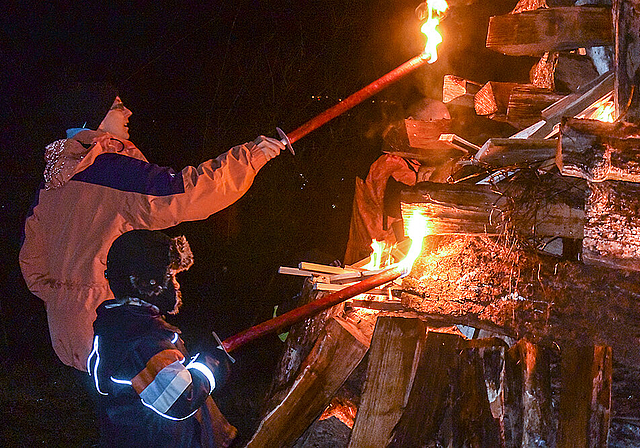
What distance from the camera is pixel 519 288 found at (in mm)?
3264

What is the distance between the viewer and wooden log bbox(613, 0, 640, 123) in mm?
2648

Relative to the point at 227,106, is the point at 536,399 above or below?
below

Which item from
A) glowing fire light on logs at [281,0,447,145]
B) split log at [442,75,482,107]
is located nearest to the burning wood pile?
split log at [442,75,482,107]

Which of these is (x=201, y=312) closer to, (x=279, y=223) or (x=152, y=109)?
(x=279, y=223)

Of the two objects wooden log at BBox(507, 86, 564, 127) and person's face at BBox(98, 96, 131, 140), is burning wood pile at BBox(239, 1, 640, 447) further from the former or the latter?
person's face at BBox(98, 96, 131, 140)

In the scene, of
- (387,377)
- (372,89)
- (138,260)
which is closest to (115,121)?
(138,260)

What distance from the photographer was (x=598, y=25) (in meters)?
3.17

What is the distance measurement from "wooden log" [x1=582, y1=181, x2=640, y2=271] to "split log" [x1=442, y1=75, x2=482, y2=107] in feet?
5.77

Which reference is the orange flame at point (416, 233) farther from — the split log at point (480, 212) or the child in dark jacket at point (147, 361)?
the child in dark jacket at point (147, 361)

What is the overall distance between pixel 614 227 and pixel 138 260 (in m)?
2.86

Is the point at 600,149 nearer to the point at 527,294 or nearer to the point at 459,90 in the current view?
the point at 527,294

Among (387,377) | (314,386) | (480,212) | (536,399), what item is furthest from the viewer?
(314,386)

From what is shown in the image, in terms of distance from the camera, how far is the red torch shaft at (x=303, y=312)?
3152mm

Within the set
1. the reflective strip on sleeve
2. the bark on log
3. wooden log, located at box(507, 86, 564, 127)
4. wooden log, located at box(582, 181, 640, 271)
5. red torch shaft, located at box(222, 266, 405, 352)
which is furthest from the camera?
wooden log, located at box(507, 86, 564, 127)
